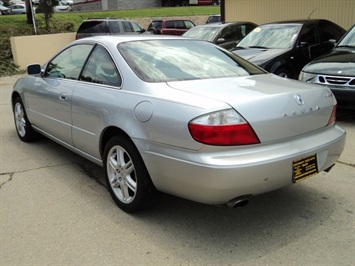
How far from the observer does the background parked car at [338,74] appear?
603 cm

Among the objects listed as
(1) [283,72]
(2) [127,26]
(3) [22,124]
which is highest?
(2) [127,26]

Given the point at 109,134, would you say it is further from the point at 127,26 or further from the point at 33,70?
the point at 127,26

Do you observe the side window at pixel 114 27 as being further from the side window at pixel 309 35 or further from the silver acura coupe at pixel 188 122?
the silver acura coupe at pixel 188 122

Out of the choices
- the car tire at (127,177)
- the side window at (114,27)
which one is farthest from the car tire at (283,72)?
the side window at (114,27)

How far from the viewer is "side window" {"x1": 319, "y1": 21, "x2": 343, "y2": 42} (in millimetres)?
9259

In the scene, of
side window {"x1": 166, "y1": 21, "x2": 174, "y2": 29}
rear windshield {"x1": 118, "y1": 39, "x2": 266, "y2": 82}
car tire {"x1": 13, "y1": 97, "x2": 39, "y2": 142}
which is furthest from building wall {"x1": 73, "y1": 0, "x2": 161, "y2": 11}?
rear windshield {"x1": 118, "y1": 39, "x2": 266, "y2": 82}

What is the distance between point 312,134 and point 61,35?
15.1 meters

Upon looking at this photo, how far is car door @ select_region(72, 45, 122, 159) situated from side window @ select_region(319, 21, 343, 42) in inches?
265

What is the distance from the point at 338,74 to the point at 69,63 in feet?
13.3

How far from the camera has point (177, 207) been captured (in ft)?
11.8

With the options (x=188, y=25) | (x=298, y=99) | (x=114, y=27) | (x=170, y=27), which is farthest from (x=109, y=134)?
(x=188, y=25)

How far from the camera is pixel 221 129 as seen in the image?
2.73 meters

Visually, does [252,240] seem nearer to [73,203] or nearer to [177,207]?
[177,207]

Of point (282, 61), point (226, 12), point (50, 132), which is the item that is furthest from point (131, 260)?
point (226, 12)
